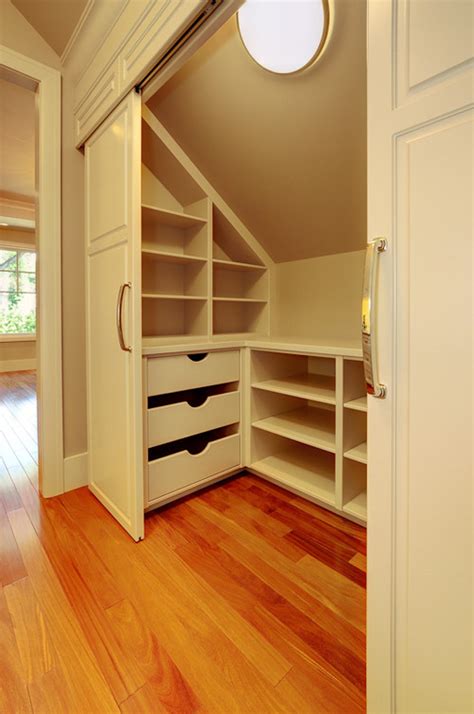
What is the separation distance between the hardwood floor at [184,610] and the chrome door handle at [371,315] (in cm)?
83

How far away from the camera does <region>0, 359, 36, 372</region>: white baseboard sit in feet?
18.7

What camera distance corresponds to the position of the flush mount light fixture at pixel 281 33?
4.09ft

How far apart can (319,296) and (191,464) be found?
134cm

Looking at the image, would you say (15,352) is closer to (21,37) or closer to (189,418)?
(21,37)

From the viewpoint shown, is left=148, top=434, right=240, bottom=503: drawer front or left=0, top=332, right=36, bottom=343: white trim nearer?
left=148, top=434, right=240, bottom=503: drawer front

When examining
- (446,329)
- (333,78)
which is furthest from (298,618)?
(333,78)

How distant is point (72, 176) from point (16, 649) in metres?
1.99

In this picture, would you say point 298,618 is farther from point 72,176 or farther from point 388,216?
point 72,176

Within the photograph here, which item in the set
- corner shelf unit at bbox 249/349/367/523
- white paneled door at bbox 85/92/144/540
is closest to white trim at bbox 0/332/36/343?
white paneled door at bbox 85/92/144/540

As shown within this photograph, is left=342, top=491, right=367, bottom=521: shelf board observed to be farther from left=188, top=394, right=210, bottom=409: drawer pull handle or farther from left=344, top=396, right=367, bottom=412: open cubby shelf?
left=188, top=394, right=210, bottom=409: drawer pull handle

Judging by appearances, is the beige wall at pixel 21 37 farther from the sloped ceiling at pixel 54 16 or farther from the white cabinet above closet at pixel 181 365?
the white cabinet above closet at pixel 181 365

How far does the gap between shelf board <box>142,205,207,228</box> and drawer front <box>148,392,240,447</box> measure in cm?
104

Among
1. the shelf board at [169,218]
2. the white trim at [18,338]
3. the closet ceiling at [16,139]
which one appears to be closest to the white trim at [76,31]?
the closet ceiling at [16,139]

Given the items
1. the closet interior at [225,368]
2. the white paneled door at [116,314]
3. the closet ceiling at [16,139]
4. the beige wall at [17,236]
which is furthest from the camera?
the beige wall at [17,236]
